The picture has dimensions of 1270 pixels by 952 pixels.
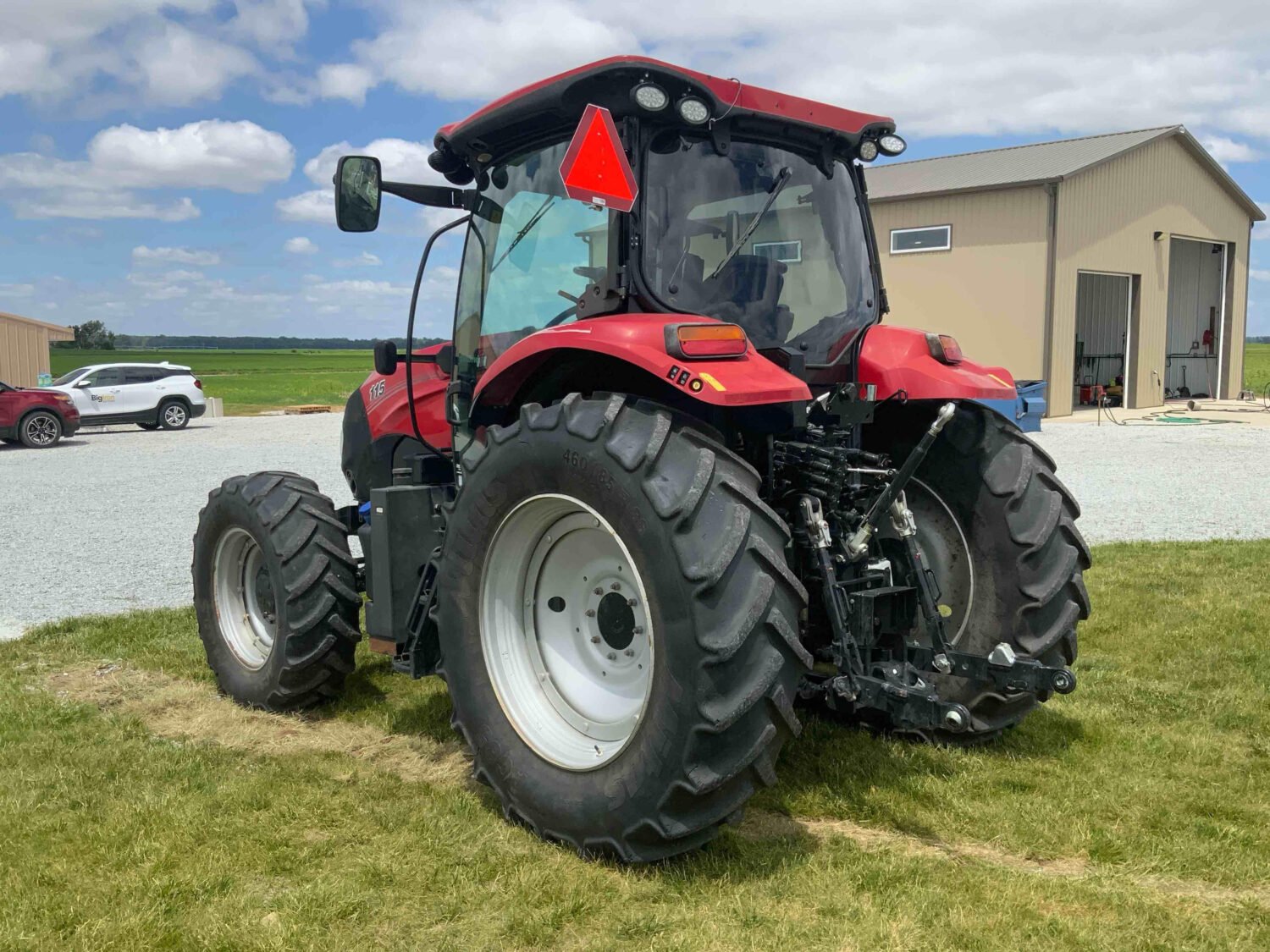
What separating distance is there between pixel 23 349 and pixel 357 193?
37062 mm

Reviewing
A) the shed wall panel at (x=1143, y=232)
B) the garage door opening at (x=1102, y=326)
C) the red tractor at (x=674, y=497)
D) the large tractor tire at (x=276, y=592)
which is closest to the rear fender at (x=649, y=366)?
the red tractor at (x=674, y=497)

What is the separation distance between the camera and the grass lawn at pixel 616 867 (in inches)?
117

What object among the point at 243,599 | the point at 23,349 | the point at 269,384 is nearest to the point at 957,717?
the point at 243,599

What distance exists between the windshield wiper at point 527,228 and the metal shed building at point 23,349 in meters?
35.3

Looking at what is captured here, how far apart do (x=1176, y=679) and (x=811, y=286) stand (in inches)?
111

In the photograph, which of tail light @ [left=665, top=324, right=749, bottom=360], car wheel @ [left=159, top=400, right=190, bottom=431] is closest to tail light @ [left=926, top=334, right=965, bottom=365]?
tail light @ [left=665, top=324, right=749, bottom=360]

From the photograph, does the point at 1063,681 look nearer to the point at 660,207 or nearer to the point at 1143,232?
the point at 660,207

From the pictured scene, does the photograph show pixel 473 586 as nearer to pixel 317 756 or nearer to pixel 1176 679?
pixel 317 756

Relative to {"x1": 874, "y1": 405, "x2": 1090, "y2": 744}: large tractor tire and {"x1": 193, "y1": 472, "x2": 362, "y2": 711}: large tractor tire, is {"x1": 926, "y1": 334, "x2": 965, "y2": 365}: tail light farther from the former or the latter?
{"x1": 193, "y1": 472, "x2": 362, "y2": 711}: large tractor tire

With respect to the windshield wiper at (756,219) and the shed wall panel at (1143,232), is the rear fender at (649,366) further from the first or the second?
the shed wall panel at (1143,232)

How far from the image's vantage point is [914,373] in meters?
3.94

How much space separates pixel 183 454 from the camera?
1812 cm

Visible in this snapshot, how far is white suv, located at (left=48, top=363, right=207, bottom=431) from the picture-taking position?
931 inches

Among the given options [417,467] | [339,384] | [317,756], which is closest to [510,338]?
[417,467]
